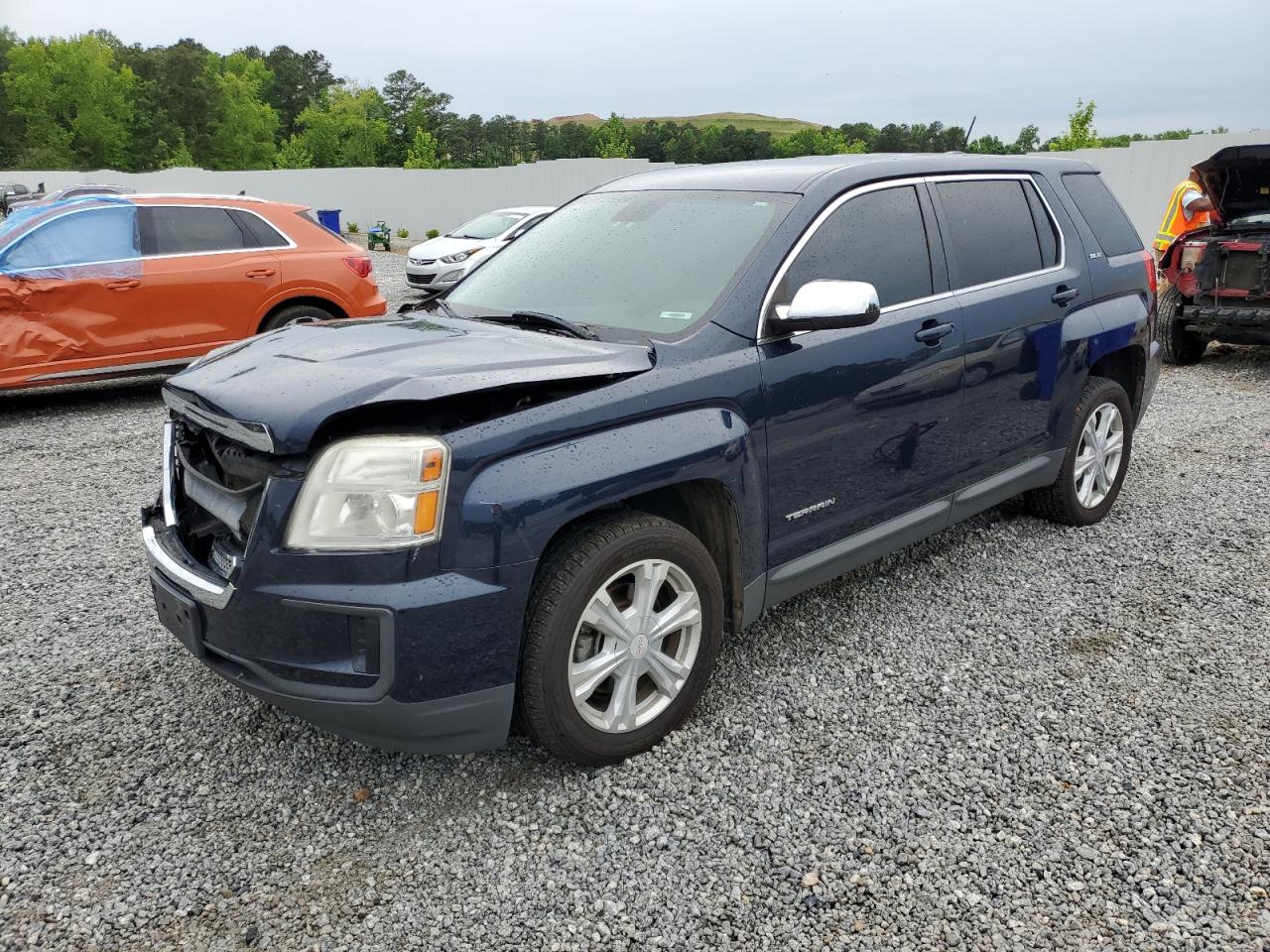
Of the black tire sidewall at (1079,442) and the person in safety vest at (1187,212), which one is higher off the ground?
the person in safety vest at (1187,212)

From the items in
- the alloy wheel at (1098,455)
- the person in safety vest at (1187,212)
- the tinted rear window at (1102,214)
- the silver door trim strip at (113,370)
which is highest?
the person in safety vest at (1187,212)

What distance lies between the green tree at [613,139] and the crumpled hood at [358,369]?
195 feet

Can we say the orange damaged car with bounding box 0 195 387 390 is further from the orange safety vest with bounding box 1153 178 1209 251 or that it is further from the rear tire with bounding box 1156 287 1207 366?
the orange safety vest with bounding box 1153 178 1209 251

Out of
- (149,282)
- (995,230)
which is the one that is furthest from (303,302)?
(995,230)

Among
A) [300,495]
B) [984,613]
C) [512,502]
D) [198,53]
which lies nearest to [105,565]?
[300,495]

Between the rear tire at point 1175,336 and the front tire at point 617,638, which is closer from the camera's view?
the front tire at point 617,638

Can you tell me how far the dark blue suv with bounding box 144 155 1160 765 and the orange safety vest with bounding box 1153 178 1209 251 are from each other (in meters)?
5.95

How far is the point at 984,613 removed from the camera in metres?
4.11

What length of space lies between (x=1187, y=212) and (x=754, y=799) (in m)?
8.74

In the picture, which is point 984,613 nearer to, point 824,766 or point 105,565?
point 824,766

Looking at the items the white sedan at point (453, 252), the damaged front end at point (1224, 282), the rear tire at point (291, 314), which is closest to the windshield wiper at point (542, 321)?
the rear tire at point (291, 314)

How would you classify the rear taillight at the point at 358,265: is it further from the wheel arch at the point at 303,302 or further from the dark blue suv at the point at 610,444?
the dark blue suv at the point at 610,444

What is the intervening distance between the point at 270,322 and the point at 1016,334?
6386 millimetres

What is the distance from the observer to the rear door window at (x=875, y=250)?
341 cm
